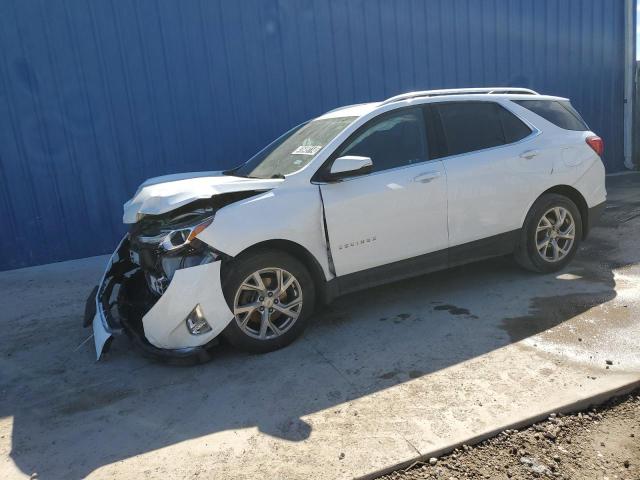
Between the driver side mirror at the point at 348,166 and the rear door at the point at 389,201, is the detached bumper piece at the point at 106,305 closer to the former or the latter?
the rear door at the point at 389,201

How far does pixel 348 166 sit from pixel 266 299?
1.14 metres

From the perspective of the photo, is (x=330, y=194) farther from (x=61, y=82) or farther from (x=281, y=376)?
(x=61, y=82)

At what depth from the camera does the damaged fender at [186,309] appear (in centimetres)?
368

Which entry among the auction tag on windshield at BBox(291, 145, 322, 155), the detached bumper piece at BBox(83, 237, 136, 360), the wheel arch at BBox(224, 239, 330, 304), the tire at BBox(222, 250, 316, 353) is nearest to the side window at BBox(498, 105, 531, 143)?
the auction tag on windshield at BBox(291, 145, 322, 155)

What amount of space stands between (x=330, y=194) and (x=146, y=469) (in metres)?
2.23

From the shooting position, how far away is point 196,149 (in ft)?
25.0

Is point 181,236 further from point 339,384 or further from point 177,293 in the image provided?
point 339,384

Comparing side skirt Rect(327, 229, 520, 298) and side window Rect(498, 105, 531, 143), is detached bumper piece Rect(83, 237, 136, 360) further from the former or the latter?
side window Rect(498, 105, 531, 143)

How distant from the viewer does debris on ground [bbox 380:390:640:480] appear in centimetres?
262

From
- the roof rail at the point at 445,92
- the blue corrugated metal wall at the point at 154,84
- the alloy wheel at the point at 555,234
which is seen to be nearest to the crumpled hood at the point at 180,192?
the roof rail at the point at 445,92

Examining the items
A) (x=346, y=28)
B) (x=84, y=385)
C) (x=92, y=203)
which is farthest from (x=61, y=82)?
(x=84, y=385)

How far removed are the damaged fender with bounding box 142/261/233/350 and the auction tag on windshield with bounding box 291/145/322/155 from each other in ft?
4.04

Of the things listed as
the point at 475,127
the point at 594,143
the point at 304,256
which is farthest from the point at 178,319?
the point at 594,143

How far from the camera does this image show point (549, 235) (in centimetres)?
519
